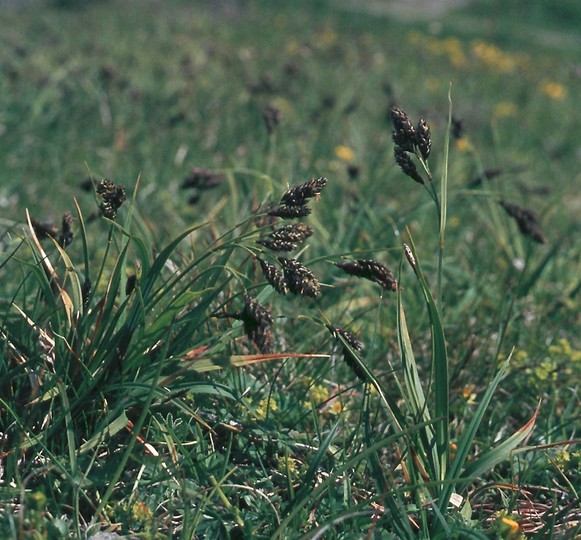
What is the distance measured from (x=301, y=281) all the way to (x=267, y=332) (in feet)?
0.47

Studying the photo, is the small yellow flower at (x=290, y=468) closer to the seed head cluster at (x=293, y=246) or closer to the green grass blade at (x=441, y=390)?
the green grass blade at (x=441, y=390)

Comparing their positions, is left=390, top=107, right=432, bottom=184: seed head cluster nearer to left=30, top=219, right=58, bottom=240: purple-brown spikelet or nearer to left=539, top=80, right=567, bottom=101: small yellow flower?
left=30, top=219, right=58, bottom=240: purple-brown spikelet

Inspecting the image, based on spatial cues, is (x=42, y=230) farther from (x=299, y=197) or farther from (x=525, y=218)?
(x=525, y=218)

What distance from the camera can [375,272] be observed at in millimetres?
1881

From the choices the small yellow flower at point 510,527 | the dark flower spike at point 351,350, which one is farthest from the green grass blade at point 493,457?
the dark flower spike at point 351,350

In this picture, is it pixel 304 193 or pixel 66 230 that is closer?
pixel 304 193

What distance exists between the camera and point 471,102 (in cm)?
776

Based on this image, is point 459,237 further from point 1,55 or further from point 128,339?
point 1,55

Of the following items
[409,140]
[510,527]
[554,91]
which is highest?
[409,140]

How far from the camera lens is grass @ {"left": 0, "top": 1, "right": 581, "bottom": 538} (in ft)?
6.31

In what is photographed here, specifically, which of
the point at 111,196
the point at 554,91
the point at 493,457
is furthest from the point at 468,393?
the point at 554,91

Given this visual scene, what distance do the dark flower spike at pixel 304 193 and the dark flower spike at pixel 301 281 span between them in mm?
146

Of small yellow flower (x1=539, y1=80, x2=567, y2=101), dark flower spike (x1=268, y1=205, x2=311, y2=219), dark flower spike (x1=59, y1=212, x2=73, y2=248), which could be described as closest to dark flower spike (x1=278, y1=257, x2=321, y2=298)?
dark flower spike (x1=268, y1=205, x2=311, y2=219)

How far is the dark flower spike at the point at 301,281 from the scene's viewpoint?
175 cm
